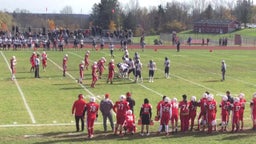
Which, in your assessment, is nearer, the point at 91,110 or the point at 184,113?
the point at 91,110

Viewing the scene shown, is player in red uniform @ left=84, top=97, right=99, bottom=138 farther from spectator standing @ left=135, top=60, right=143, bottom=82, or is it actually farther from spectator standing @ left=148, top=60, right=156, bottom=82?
spectator standing @ left=148, top=60, right=156, bottom=82

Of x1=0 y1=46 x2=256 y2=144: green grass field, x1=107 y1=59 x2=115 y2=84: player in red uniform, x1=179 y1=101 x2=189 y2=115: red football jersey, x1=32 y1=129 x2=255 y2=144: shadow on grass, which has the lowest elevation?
x1=32 y1=129 x2=255 y2=144: shadow on grass

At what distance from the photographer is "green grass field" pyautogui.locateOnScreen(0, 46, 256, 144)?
1577 cm

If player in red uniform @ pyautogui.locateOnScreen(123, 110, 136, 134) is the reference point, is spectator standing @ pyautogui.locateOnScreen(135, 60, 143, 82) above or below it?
above

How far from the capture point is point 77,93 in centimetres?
2469

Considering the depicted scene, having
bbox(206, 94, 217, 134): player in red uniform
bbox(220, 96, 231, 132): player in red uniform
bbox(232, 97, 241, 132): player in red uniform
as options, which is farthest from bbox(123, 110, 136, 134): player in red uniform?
bbox(232, 97, 241, 132): player in red uniform

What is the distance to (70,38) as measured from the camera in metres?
67.2

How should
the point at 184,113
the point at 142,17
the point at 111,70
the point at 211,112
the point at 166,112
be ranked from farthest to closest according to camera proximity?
the point at 142,17, the point at 111,70, the point at 184,113, the point at 211,112, the point at 166,112

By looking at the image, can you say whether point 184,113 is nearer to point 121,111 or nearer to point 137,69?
point 121,111

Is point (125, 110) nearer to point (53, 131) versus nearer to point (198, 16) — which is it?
point (53, 131)

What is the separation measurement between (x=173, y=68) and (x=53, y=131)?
2204 cm

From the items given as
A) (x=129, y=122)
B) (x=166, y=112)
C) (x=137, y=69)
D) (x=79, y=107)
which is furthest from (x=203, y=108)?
(x=137, y=69)

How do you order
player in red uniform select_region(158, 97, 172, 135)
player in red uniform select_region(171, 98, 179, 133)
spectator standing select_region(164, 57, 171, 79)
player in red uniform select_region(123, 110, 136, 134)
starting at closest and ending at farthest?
player in red uniform select_region(123, 110, 136, 134) < player in red uniform select_region(158, 97, 172, 135) < player in red uniform select_region(171, 98, 179, 133) < spectator standing select_region(164, 57, 171, 79)

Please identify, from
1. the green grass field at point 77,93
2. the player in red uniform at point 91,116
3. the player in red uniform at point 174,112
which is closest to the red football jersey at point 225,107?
the green grass field at point 77,93
